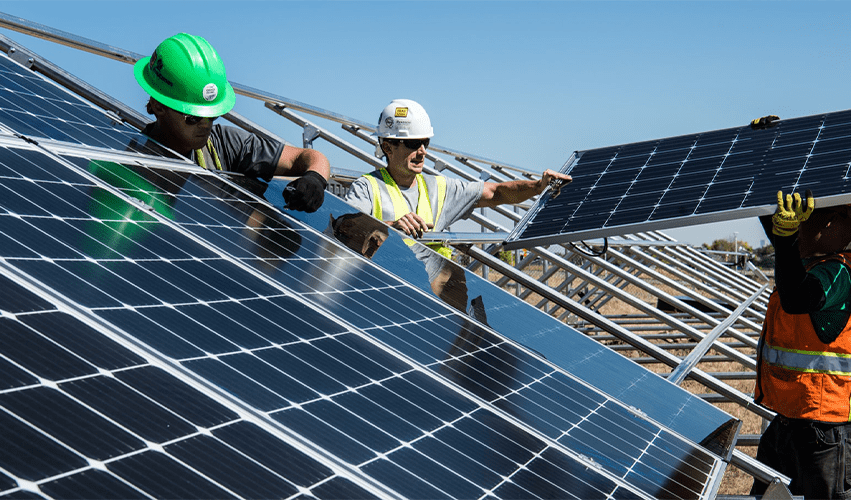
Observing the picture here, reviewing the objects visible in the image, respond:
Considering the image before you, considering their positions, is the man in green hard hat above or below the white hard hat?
below

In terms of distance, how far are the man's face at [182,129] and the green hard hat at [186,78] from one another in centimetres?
9

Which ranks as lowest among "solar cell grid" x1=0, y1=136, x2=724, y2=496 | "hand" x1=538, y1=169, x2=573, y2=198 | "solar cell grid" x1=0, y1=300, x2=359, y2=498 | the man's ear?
"solar cell grid" x1=0, y1=300, x2=359, y2=498

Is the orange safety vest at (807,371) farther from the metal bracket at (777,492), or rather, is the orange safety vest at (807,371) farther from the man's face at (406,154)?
the man's face at (406,154)

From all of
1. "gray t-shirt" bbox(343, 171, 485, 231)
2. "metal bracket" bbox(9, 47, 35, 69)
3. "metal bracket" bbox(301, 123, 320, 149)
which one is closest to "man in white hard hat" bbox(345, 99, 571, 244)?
"gray t-shirt" bbox(343, 171, 485, 231)

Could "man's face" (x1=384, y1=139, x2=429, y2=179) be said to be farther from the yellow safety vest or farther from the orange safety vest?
the orange safety vest

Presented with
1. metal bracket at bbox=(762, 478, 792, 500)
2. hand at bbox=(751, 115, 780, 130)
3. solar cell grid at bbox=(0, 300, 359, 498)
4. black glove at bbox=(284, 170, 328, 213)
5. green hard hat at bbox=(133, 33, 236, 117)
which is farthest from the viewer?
hand at bbox=(751, 115, 780, 130)

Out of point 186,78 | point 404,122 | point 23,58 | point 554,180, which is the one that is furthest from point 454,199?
point 23,58

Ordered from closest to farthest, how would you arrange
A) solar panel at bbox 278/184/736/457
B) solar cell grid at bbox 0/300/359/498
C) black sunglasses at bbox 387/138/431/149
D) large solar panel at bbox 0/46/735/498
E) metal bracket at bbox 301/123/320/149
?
solar cell grid at bbox 0/300/359/498 → large solar panel at bbox 0/46/735/498 → solar panel at bbox 278/184/736/457 → black sunglasses at bbox 387/138/431/149 → metal bracket at bbox 301/123/320/149

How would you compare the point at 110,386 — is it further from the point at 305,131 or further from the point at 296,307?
the point at 305,131

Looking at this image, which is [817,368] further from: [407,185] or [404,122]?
[404,122]

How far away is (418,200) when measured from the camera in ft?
19.1

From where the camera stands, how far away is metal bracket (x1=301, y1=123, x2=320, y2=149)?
9281 mm

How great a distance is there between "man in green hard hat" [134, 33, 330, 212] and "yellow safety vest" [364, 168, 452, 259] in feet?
1.77

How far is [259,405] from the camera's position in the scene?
7.59 feet
